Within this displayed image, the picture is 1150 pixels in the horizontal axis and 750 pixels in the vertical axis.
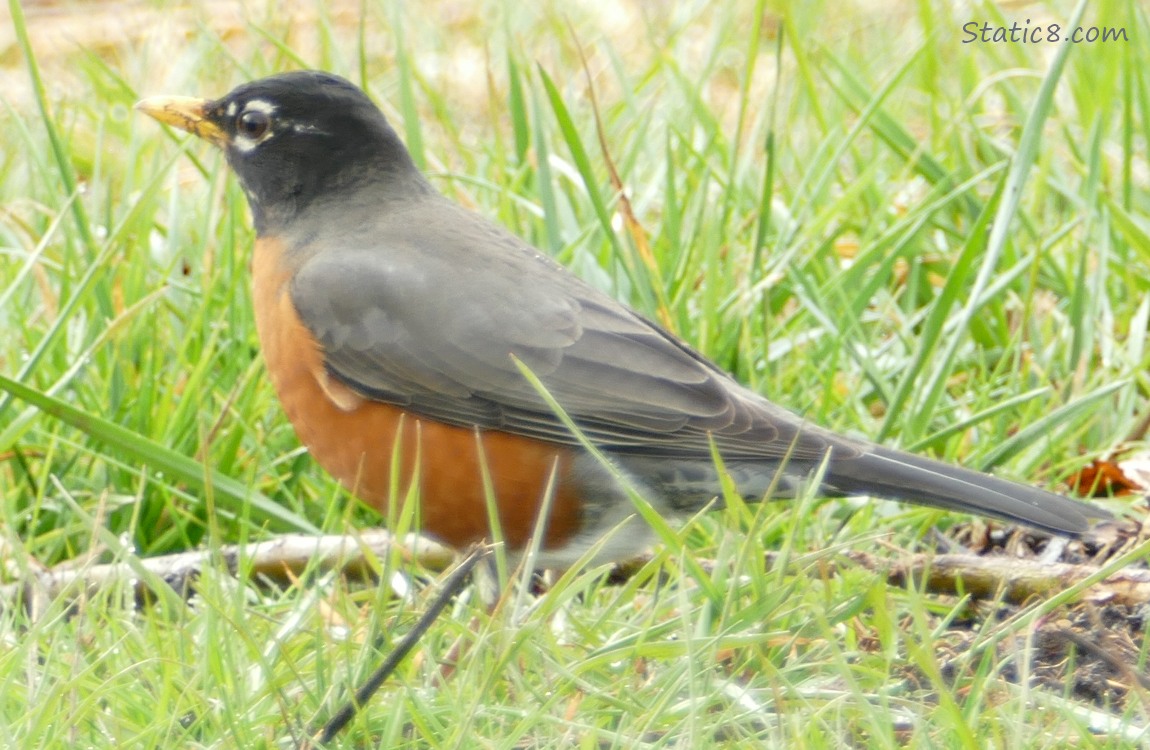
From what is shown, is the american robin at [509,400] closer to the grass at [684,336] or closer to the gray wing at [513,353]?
the gray wing at [513,353]

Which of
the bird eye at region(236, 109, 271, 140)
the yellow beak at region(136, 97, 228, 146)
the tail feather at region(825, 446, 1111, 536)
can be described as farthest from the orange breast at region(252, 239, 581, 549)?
the yellow beak at region(136, 97, 228, 146)

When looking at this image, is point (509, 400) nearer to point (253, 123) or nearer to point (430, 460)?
point (430, 460)

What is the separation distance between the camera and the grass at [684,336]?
2.49 m

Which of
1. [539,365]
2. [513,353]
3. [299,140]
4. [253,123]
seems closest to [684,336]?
[539,365]

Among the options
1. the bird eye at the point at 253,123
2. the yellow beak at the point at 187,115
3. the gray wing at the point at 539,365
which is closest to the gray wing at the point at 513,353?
the gray wing at the point at 539,365

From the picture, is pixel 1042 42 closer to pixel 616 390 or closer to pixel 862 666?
pixel 616 390

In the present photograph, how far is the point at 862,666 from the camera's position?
2.61 m

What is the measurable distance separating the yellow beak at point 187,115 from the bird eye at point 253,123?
72 mm

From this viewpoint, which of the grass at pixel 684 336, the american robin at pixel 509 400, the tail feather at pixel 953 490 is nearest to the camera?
the grass at pixel 684 336

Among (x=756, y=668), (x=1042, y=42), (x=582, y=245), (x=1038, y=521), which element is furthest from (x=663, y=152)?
(x=756, y=668)

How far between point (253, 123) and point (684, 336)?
48.7 inches

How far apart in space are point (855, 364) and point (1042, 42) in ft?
7.18

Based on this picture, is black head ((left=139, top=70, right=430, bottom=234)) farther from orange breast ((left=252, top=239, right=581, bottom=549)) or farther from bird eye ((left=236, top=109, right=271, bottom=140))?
orange breast ((left=252, top=239, right=581, bottom=549))

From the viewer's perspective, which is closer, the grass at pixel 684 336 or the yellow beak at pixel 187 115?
the grass at pixel 684 336
